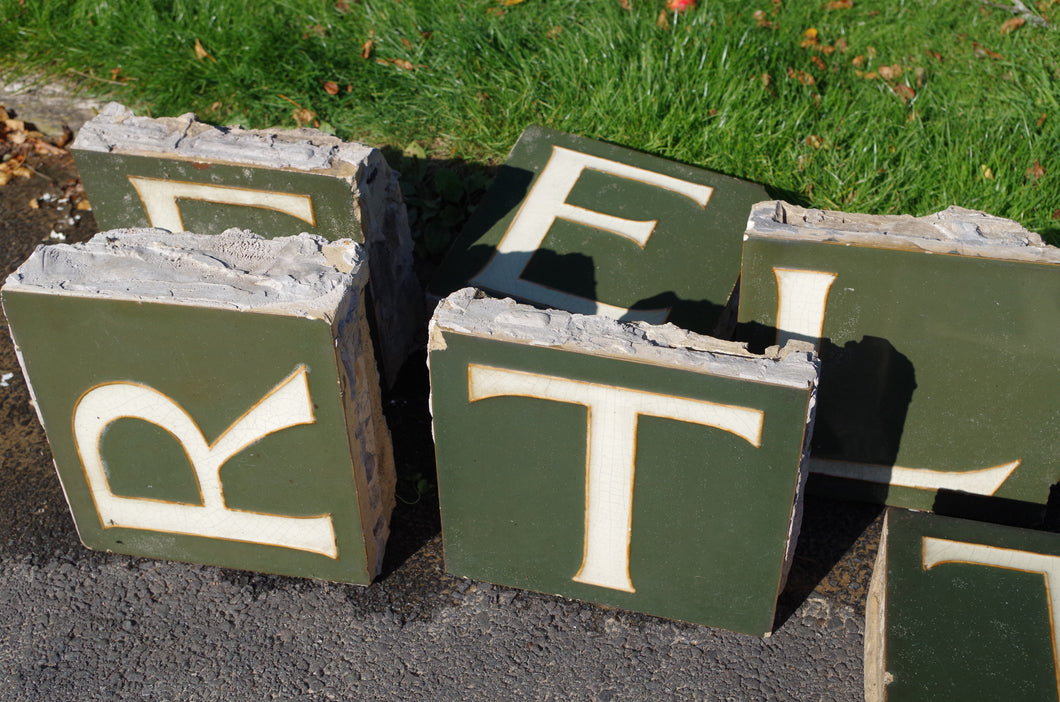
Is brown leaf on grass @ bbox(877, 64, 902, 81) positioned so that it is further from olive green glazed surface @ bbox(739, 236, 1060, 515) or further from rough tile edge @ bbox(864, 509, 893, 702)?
rough tile edge @ bbox(864, 509, 893, 702)

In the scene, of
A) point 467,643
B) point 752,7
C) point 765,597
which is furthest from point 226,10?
point 765,597

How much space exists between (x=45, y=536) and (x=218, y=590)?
2.12 ft

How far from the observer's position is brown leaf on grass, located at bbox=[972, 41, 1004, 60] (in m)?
4.84

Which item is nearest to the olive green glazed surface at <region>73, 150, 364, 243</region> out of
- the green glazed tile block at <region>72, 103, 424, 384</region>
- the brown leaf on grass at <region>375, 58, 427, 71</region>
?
the green glazed tile block at <region>72, 103, 424, 384</region>

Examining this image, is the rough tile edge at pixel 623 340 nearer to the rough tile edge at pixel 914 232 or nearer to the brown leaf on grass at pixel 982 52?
the rough tile edge at pixel 914 232

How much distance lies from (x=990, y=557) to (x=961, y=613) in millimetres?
205

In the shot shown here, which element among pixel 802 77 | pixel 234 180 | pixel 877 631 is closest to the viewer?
pixel 877 631

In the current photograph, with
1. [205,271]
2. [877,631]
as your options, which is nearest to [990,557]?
[877,631]

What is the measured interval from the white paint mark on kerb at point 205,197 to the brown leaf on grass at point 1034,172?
9.68 feet

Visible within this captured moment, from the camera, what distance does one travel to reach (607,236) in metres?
3.64

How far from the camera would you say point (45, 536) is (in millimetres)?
3264

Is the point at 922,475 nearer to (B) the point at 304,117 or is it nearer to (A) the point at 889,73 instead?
(A) the point at 889,73

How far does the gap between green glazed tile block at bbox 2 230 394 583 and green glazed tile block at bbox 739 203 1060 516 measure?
3.95ft

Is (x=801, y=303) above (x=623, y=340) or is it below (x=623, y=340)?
below
